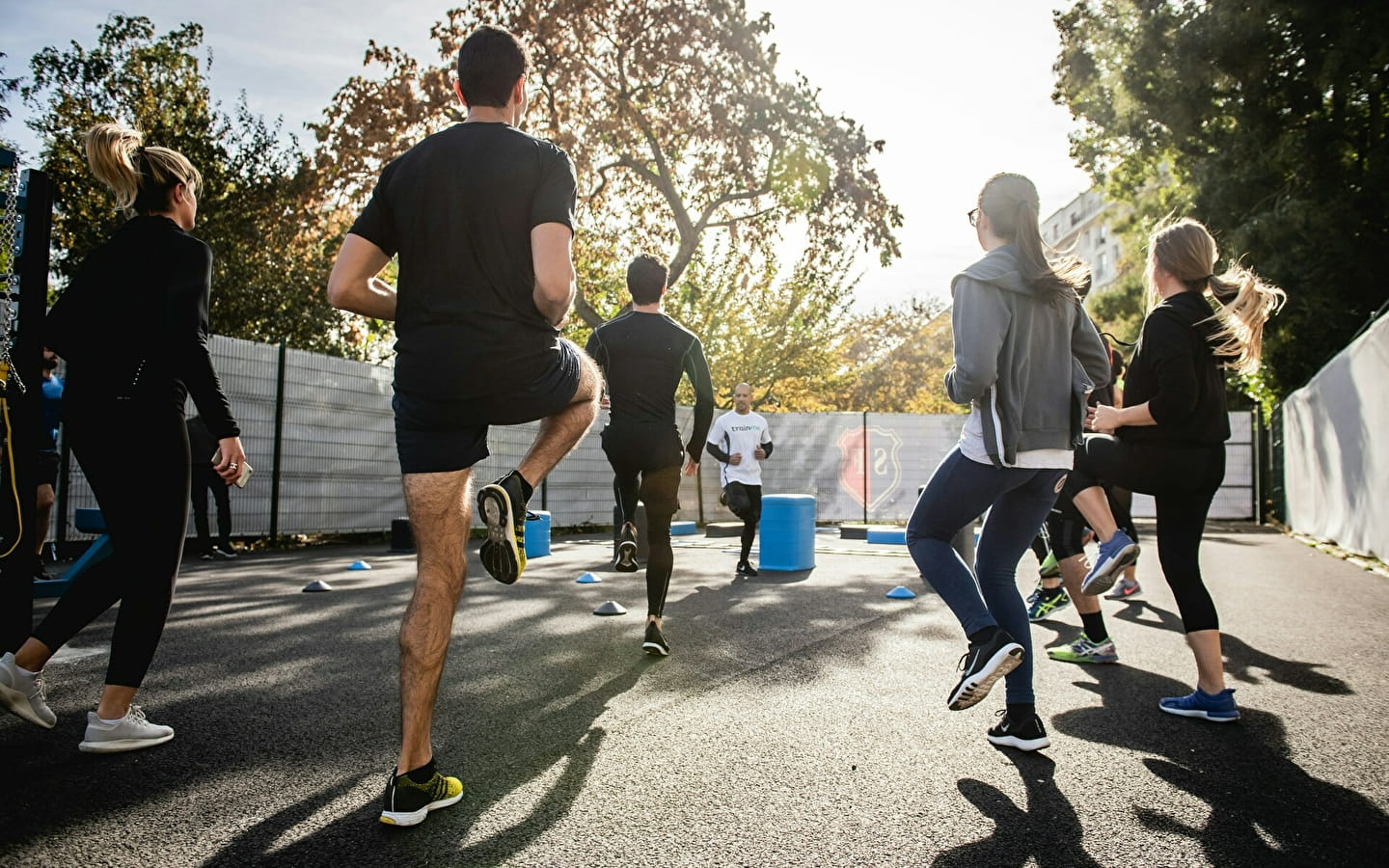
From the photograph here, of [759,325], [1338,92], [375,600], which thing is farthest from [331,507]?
[1338,92]

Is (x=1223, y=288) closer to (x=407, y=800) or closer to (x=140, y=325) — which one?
(x=407, y=800)

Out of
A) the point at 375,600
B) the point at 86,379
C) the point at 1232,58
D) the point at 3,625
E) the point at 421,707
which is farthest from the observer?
the point at 1232,58

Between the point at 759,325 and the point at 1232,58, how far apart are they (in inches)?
505

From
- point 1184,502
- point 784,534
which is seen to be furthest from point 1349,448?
point 1184,502

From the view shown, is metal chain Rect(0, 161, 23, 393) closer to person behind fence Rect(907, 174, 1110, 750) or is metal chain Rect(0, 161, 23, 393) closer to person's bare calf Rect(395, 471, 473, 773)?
person's bare calf Rect(395, 471, 473, 773)

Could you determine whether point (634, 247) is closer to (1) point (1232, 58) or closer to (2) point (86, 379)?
(1) point (1232, 58)

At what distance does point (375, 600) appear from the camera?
6.36 metres

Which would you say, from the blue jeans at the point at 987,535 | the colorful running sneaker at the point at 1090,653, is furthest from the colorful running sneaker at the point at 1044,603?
the blue jeans at the point at 987,535

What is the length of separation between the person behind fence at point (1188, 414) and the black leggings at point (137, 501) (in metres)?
3.41

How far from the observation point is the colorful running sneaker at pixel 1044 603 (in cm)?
595

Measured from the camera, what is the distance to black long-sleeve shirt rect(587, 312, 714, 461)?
473cm

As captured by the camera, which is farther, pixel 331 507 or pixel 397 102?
pixel 397 102

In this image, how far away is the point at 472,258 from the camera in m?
2.39

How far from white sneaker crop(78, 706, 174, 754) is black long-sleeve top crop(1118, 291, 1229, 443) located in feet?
12.4
